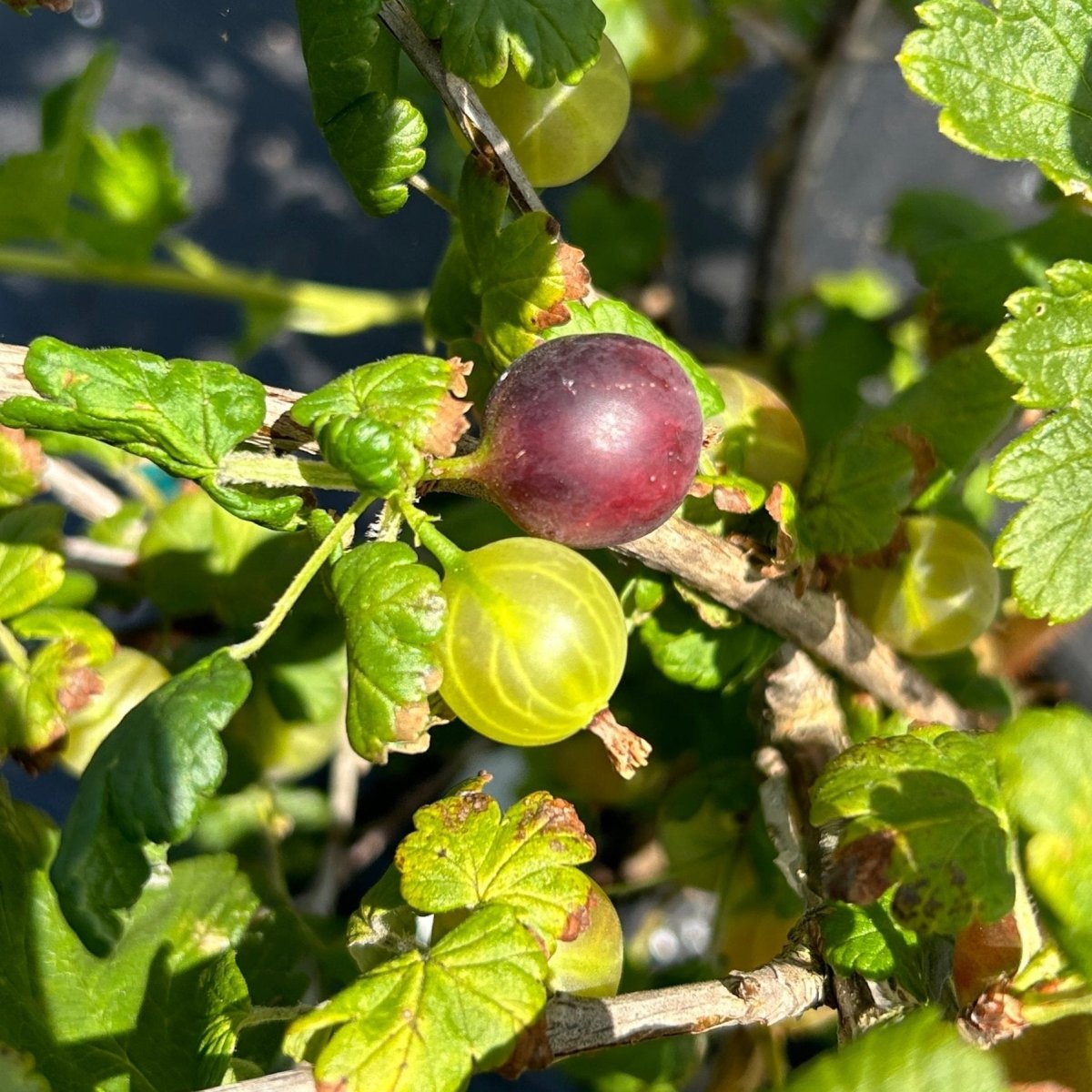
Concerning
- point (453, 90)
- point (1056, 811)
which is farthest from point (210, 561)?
point (1056, 811)

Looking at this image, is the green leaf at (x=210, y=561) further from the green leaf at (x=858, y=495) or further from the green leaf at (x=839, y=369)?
the green leaf at (x=839, y=369)

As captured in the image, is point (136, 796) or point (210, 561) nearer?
point (136, 796)

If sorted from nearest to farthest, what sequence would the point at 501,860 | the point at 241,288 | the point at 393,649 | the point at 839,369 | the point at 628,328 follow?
the point at 393,649 < the point at 501,860 < the point at 628,328 < the point at 241,288 < the point at 839,369

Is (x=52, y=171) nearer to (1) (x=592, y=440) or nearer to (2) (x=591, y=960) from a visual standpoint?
(1) (x=592, y=440)

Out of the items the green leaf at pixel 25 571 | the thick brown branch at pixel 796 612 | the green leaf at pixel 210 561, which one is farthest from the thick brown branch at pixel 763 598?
the green leaf at pixel 210 561

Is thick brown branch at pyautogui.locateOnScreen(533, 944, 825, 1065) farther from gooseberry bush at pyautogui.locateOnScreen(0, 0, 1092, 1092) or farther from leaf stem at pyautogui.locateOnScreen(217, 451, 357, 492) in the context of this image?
leaf stem at pyautogui.locateOnScreen(217, 451, 357, 492)
